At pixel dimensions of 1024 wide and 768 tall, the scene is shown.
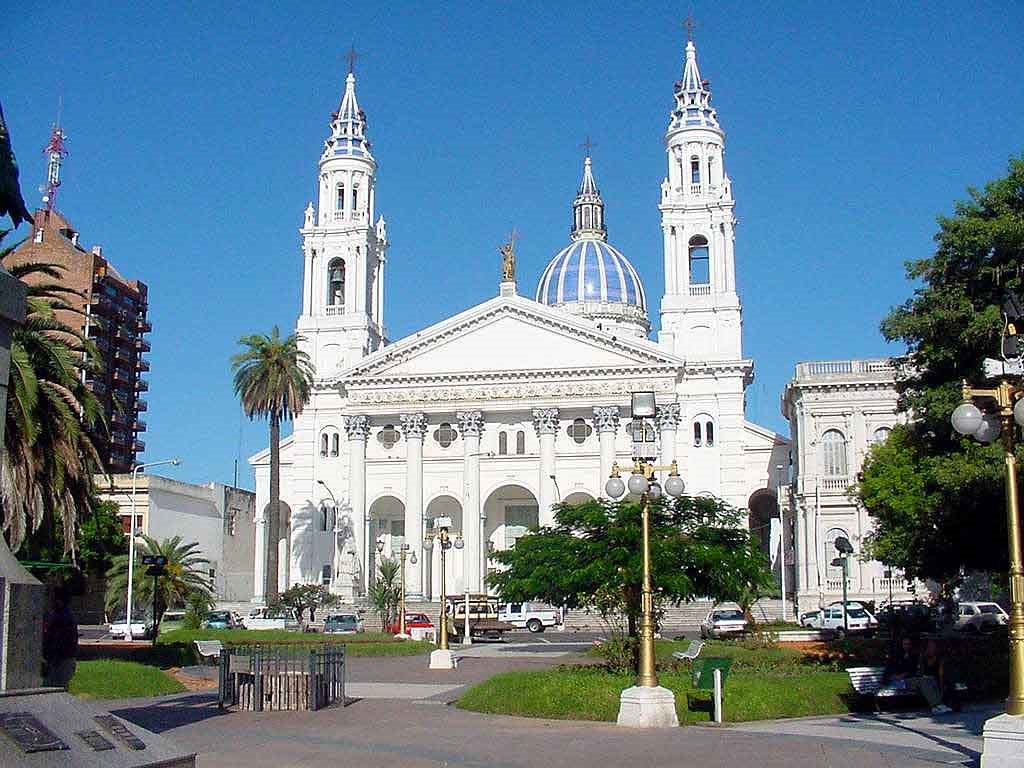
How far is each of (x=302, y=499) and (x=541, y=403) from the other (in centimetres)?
1778

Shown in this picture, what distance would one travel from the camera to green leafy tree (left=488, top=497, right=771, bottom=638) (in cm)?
2858

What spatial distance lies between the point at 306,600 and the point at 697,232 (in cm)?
3399

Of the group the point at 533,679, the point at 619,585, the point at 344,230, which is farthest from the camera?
the point at 344,230

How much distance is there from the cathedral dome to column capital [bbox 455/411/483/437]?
2352 centimetres

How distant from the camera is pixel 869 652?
97.6ft

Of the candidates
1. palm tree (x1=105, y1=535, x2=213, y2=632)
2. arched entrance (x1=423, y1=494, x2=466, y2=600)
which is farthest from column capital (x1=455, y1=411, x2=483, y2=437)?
palm tree (x1=105, y1=535, x2=213, y2=632)

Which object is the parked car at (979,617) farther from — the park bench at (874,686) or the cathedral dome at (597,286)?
the cathedral dome at (597,286)

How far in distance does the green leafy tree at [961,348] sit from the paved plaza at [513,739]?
582 centimetres

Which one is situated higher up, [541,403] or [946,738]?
[541,403]

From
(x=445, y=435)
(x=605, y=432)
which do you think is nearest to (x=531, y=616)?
(x=605, y=432)

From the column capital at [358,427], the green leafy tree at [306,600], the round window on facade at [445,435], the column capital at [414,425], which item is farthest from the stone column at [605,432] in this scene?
the green leafy tree at [306,600]

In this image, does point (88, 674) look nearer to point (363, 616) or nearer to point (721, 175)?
point (363, 616)

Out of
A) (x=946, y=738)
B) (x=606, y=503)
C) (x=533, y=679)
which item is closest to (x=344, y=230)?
(x=606, y=503)

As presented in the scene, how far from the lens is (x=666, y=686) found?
68.6 ft
